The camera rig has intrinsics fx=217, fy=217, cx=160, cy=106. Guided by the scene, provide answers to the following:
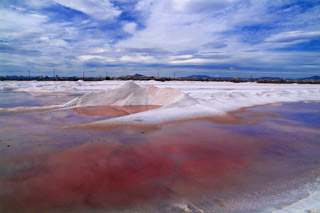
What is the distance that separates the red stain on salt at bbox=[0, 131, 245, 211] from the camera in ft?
8.27

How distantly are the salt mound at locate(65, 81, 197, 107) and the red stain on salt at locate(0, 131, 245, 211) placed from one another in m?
6.10

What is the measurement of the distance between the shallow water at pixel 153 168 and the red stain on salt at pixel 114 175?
0.01 meters

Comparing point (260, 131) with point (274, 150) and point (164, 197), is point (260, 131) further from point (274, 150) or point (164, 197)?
point (164, 197)

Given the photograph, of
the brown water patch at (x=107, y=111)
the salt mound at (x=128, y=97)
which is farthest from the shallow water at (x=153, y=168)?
the salt mound at (x=128, y=97)

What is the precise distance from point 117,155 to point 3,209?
1772mm

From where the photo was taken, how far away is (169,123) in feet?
20.7

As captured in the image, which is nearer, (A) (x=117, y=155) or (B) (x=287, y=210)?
(B) (x=287, y=210)

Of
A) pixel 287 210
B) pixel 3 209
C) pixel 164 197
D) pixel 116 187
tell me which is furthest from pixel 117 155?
pixel 287 210

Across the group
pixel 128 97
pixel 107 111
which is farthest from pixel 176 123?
pixel 128 97

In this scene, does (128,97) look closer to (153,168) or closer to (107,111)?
(107,111)

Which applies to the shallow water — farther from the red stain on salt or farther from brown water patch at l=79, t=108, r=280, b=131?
→ brown water patch at l=79, t=108, r=280, b=131

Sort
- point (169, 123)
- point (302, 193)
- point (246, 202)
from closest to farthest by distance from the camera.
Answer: point (246, 202)
point (302, 193)
point (169, 123)

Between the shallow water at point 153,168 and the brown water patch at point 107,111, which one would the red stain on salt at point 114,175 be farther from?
the brown water patch at point 107,111

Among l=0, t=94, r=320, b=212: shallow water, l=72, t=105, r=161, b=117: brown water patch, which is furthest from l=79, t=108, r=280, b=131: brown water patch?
l=72, t=105, r=161, b=117: brown water patch
